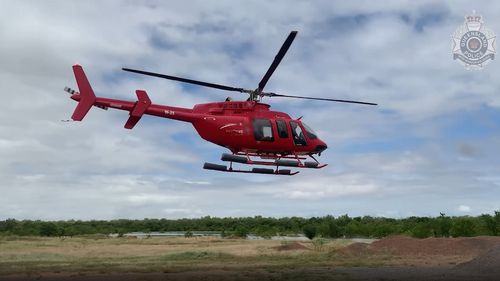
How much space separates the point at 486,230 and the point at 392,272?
108 feet

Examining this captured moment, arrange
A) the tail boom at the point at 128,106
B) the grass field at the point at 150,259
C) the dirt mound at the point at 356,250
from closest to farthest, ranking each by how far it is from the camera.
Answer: the tail boom at the point at 128,106 < the grass field at the point at 150,259 < the dirt mound at the point at 356,250

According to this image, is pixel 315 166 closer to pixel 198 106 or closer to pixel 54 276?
pixel 198 106

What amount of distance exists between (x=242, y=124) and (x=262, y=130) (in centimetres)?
99

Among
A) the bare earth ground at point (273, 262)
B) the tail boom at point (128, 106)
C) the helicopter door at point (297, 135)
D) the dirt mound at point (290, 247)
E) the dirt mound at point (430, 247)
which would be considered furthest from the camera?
the dirt mound at point (290, 247)

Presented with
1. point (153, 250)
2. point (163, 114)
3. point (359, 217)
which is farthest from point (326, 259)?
point (359, 217)

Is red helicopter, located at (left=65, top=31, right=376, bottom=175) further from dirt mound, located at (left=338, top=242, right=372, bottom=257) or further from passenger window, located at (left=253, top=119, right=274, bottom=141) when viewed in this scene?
dirt mound, located at (left=338, top=242, right=372, bottom=257)

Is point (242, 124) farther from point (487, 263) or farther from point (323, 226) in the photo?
point (323, 226)

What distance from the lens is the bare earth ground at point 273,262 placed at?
1195 inches

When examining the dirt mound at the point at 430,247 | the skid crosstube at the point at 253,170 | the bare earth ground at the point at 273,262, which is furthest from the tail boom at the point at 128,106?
the dirt mound at the point at 430,247

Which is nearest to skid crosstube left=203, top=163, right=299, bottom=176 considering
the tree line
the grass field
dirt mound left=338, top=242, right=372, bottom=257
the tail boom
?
the tail boom

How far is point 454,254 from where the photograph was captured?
4556cm

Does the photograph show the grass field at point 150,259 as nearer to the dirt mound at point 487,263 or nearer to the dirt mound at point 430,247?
the dirt mound at point 430,247

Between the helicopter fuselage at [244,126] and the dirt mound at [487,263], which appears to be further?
the dirt mound at [487,263]

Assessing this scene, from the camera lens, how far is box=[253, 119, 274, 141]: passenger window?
25.8 meters
